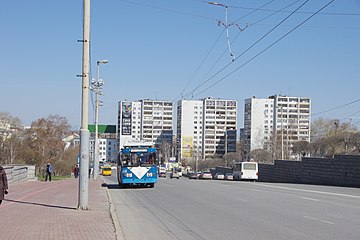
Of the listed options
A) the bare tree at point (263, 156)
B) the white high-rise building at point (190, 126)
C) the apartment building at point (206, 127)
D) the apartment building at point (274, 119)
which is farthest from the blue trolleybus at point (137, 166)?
the white high-rise building at point (190, 126)

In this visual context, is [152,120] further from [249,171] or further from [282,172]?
[282,172]

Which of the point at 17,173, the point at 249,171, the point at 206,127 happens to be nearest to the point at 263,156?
the point at 206,127

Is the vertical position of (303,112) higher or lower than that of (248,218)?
higher

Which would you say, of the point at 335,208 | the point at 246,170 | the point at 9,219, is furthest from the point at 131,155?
the point at 246,170

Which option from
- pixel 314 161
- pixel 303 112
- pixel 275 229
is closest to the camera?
pixel 275 229

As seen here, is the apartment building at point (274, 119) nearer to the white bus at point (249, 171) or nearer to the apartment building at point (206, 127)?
the apartment building at point (206, 127)

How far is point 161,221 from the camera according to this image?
16.0 meters

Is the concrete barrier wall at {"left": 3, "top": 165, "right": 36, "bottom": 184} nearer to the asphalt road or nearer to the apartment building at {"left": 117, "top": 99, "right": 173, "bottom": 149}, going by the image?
the asphalt road

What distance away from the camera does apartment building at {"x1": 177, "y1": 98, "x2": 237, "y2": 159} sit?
13588 cm

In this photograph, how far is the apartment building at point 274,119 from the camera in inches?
4633

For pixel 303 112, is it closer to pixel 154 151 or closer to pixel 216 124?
pixel 216 124

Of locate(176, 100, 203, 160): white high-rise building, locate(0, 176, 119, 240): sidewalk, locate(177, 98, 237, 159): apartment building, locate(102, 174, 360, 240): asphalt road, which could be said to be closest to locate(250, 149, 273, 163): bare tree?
locate(177, 98, 237, 159): apartment building

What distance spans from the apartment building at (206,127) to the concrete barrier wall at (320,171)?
2861 inches

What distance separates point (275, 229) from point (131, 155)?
21.9m
